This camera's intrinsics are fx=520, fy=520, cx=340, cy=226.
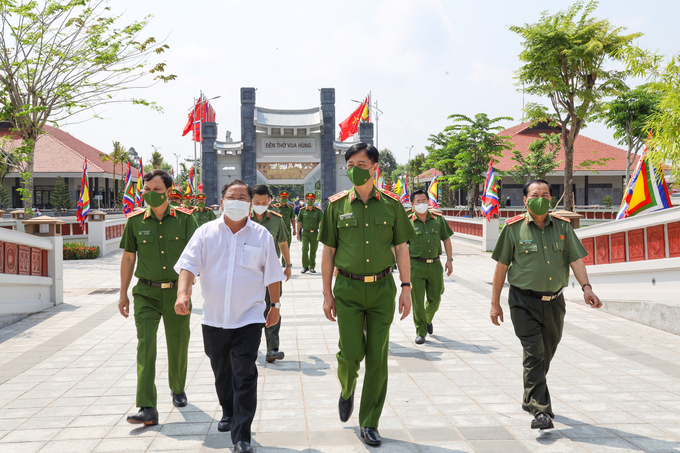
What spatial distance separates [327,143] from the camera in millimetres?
42312

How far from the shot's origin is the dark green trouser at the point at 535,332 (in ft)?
13.7

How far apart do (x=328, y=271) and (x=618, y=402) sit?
2.87m

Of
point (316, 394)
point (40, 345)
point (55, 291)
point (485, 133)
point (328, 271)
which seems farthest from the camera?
point (485, 133)

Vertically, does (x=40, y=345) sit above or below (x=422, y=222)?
below

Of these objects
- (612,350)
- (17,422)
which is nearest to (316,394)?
(17,422)

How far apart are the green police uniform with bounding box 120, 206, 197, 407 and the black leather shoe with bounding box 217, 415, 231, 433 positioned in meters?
0.61

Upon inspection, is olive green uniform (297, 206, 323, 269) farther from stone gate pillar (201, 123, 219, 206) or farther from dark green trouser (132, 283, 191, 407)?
stone gate pillar (201, 123, 219, 206)

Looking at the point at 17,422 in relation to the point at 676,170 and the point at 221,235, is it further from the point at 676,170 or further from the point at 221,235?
the point at 676,170

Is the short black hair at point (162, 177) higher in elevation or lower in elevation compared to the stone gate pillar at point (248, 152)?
lower

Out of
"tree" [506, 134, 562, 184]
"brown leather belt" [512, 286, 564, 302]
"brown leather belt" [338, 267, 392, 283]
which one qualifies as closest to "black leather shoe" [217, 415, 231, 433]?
"brown leather belt" [338, 267, 392, 283]

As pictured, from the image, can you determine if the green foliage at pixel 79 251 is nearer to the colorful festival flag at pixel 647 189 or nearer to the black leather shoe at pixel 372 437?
the colorful festival flag at pixel 647 189

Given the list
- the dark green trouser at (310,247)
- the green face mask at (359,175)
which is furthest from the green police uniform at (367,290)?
the dark green trouser at (310,247)

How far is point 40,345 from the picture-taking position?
6.98 m

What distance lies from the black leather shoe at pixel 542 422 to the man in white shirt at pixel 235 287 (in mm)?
2118
